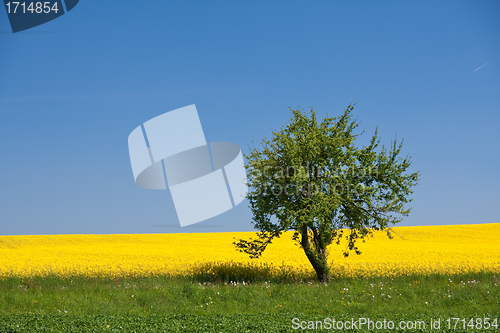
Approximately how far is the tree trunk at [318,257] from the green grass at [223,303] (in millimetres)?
927

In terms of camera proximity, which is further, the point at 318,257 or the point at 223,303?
the point at 318,257

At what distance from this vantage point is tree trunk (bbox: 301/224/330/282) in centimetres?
1861

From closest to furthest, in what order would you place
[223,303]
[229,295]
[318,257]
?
[223,303] < [229,295] < [318,257]

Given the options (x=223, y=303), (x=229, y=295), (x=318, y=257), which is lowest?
(x=223, y=303)

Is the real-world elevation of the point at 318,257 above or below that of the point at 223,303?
above

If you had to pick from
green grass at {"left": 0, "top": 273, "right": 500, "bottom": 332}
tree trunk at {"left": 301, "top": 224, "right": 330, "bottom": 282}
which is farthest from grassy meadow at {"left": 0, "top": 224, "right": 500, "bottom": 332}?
tree trunk at {"left": 301, "top": 224, "right": 330, "bottom": 282}

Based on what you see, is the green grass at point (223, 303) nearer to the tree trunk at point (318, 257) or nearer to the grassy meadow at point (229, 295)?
the grassy meadow at point (229, 295)

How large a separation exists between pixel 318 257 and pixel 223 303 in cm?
633

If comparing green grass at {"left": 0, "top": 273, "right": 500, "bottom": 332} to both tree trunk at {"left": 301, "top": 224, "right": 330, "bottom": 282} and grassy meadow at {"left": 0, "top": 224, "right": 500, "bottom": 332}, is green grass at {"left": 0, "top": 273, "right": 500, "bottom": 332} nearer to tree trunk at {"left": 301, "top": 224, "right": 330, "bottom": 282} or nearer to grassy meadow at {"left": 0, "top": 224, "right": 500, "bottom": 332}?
grassy meadow at {"left": 0, "top": 224, "right": 500, "bottom": 332}

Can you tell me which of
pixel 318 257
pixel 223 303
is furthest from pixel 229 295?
pixel 318 257

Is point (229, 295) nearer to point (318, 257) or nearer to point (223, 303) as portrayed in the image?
point (223, 303)

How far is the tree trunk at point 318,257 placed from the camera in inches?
733

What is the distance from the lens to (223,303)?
1441 centimetres

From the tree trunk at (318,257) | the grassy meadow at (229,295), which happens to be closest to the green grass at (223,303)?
the grassy meadow at (229,295)
